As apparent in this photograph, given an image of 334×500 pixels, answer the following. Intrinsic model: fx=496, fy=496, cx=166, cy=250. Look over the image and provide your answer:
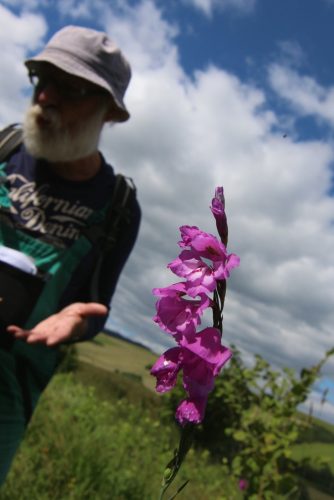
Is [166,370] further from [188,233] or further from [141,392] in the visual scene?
[141,392]

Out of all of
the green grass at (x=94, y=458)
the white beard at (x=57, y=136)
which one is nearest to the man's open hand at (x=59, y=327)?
the white beard at (x=57, y=136)

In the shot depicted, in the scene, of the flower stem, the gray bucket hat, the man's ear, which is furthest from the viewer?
the man's ear

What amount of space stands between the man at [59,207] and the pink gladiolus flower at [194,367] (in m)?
1.51

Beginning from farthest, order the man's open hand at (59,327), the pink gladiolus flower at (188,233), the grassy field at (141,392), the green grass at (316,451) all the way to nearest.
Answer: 1. the grassy field at (141,392)
2. the green grass at (316,451)
3. the man's open hand at (59,327)
4. the pink gladiolus flower at (188,233)

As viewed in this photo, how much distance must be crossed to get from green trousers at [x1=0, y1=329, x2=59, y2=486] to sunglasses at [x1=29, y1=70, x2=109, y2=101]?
1.40m

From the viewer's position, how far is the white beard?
2725 millimetres

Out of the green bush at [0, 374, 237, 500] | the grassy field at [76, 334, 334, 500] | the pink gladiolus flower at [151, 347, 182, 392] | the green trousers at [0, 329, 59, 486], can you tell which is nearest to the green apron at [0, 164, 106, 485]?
the green trousers at [0, 329, 59, 486]

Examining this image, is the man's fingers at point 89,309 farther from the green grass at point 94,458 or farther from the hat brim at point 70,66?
the green grass at point 94,458

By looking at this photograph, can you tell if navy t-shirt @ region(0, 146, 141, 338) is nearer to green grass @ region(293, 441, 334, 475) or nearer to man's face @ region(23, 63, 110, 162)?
man's face @ region(23, 63, 110, 162)

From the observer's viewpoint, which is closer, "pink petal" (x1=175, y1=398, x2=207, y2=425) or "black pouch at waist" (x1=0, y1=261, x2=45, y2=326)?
"pink petal" (x1=175, y1=398, x2=207, y2=425)

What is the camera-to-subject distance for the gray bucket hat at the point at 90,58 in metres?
2.70

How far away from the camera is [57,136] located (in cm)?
280

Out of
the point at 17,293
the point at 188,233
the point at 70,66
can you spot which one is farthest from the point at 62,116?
the point at 188,233

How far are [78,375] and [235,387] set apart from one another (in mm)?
8236
